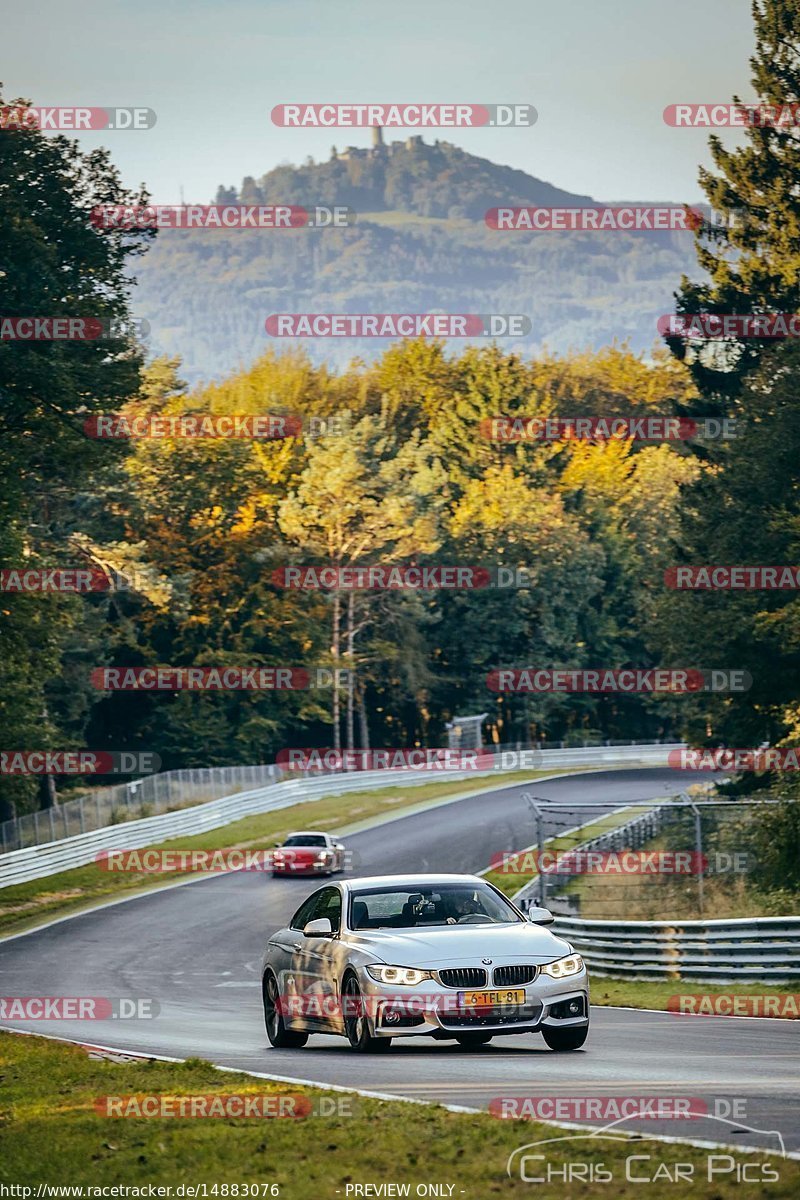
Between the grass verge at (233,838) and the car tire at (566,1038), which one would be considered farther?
the grass verge at (233,838)

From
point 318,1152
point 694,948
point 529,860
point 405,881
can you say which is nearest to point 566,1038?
point 405,881

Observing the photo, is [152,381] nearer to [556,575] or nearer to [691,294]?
[556,575]

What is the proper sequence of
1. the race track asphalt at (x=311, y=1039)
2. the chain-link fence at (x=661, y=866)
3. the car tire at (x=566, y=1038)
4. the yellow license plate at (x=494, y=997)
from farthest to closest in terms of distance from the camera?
the chain-link fence at (x=661, y=866), the car tire at (x=566, y=1038), the yellow license plate at (x=494, y=997), the race track asphalt at (x=311, y=1039)

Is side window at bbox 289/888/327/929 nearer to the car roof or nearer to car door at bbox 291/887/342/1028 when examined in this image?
car door at bbox 291/887/342/1028

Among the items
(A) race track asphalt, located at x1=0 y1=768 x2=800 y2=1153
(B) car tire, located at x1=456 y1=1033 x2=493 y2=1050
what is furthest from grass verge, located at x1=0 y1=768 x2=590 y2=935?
(B) car tire, located at x1=456 y1=1033 x2=493 y2=1050

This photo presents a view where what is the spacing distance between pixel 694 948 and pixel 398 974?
10.5 metres

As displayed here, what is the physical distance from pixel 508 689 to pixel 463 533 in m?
8.20

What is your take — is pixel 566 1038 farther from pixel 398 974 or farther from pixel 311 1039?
pixel 311 1039

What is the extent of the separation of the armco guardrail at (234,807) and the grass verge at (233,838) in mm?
324

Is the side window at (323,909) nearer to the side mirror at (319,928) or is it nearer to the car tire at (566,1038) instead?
the side mirror at (319,928)

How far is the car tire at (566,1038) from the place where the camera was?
1380 cm

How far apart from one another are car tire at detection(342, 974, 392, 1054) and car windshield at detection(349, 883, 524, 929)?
0.64 meters

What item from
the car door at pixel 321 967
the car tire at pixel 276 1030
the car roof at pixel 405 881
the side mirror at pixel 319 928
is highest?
the car roof at pixel 405 881

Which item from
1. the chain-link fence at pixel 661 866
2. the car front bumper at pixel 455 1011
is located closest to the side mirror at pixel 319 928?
the car front bumper at pixel 455 1011
